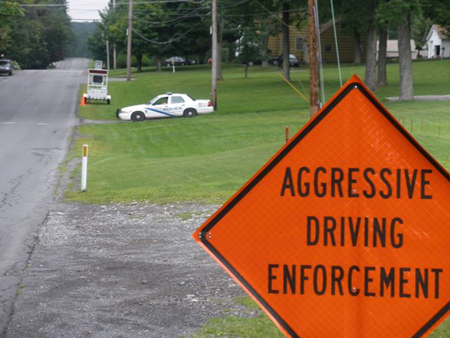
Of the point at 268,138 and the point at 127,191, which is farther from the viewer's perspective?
the point at 268,138

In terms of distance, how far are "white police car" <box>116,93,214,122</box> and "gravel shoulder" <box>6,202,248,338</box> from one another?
27.5 m

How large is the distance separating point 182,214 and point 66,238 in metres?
2.59

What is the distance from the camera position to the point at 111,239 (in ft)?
42.1

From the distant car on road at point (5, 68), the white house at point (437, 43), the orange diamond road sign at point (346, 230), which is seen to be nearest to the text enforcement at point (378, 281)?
the orange diamond road sign at point (346, 230)

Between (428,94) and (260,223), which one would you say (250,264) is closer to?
(260,223)

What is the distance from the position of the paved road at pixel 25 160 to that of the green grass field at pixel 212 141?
3.46 feet

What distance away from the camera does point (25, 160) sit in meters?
27.0

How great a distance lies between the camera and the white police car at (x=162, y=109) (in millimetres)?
41812

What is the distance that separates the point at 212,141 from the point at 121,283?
23.1 meters

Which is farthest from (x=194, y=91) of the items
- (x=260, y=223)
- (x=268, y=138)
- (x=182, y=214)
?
(x=260, y=223)

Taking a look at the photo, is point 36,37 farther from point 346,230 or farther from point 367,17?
point 346,230

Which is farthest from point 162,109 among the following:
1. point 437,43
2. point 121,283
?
point 437,43

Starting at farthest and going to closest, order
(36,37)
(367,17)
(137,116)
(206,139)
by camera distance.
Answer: (36,37) < (367,17) < (137,116) < (206,139)

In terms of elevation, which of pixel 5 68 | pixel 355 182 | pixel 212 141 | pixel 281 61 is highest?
pixel 281 61
